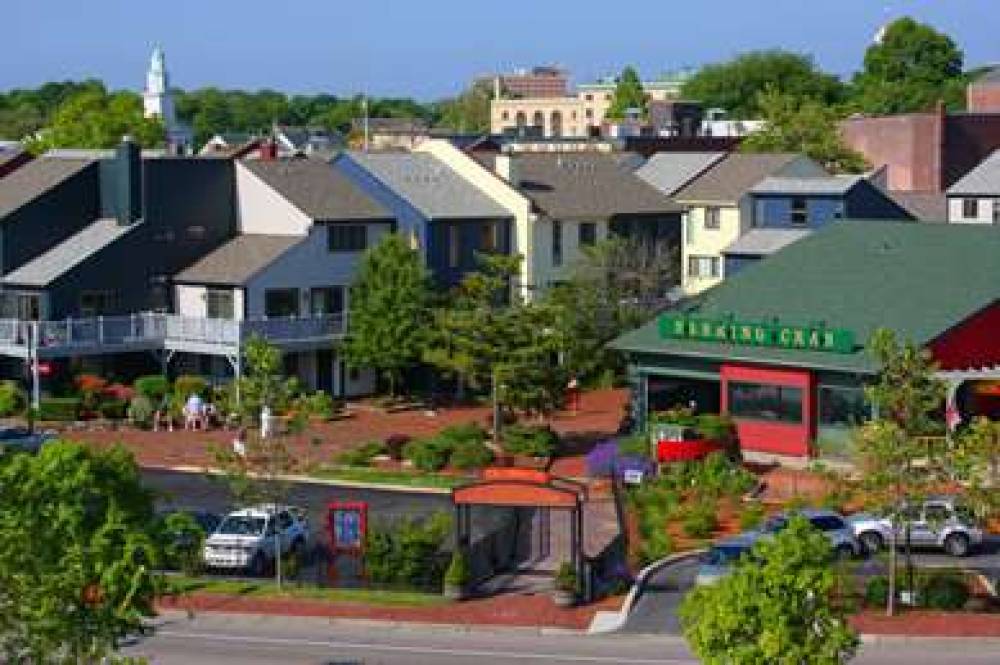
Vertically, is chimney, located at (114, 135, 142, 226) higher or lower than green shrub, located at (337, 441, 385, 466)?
higher

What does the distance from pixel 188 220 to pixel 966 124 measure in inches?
2257

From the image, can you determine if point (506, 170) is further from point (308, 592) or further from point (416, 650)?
point (416, 650)

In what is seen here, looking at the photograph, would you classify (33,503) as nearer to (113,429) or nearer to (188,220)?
(113,429)

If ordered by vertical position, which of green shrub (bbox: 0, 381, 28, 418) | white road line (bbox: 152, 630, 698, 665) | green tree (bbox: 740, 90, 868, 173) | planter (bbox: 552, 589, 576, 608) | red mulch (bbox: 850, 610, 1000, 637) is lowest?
white road line (bbox: 152, 630, 698, 665)

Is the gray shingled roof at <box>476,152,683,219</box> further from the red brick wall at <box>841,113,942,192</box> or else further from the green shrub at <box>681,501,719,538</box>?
the red brick wall at <box>841,113,942,192</box>

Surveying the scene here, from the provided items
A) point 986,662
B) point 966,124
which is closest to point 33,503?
point 986,662

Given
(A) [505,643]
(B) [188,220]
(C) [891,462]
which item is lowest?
(A) [505,643]

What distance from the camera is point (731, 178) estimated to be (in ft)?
279

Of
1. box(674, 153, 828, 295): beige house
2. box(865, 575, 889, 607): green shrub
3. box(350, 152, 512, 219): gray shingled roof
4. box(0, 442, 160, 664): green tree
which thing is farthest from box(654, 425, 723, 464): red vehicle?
box(0, 442, 160, 664): green tree

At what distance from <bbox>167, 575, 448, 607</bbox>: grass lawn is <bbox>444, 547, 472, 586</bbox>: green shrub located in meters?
0.48

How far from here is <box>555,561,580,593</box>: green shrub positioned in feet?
132

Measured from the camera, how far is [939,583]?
1566 inches

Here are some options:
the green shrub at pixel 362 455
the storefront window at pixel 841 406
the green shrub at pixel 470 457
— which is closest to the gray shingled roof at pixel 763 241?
the storefront window at pixel 841 406

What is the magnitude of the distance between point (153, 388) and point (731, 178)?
2972 cm
